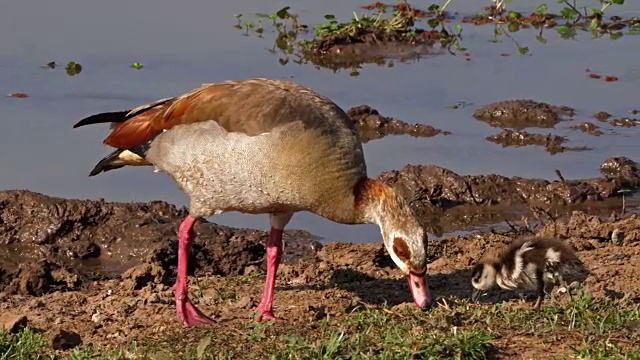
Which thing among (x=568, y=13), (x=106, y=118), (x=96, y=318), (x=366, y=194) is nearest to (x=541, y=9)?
(x=568, y=13)

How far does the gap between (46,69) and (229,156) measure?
314 inches

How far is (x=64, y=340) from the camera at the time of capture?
24.6ft

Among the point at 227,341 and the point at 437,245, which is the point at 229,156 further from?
the point at 437,245

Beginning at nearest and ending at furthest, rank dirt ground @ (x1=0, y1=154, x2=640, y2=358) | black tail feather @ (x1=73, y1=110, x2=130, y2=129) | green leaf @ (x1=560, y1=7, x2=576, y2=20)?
dirt ground @ (x1=0, y1=154, x2=640, y2=358), black tail feather @ (x1=73, y1=110, x2=130, y2=129), green leaf @ (x1=560, y1=7, x2=576, y2=20)

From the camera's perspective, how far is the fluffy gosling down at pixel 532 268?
26.7 feet

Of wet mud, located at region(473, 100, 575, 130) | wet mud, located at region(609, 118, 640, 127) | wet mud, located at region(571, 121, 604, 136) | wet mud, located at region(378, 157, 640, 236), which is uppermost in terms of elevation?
wet mud, located at region(473, 100, 575, 130)

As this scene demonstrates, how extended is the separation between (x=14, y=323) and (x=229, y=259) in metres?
2.56

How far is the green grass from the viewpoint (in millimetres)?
6887

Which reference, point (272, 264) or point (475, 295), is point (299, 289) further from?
point (475, 295)

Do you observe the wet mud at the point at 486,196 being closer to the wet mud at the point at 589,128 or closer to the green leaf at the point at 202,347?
the wet mud at the point at 589,128

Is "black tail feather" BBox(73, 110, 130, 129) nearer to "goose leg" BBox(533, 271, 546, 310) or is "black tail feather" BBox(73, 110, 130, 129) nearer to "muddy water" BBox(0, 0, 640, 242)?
"muddy water" BBox(0, 0, 640, 242)

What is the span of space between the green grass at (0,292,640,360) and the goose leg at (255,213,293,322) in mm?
349

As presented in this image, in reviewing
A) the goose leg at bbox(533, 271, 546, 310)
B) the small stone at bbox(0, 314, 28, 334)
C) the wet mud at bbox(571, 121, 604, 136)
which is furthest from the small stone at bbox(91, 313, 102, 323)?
the wet mud at bbox(571, 121, 604, 136)

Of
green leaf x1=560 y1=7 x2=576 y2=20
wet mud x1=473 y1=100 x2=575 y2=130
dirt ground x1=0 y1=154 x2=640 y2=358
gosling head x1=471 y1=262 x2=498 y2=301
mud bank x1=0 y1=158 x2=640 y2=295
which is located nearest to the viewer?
gosling head x1=471 y1=262 x2=498 y2=301
